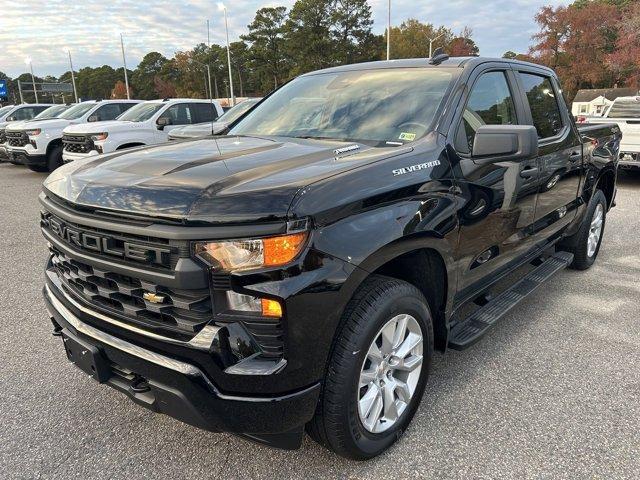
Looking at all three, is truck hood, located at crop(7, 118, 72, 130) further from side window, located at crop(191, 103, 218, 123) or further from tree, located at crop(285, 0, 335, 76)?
tree, located at crop(285, 0, 335, 76)

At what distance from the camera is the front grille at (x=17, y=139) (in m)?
11.9

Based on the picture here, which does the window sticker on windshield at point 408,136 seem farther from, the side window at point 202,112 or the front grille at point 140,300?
the side window at point 202,112

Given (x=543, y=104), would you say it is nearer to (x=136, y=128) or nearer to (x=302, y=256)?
(x=302, y=256)

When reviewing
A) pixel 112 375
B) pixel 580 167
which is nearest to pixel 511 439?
pixel 112 375

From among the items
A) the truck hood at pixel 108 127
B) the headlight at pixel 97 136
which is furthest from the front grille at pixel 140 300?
the truck hood at pixel 108 127

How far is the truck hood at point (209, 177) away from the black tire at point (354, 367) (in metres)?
0.56

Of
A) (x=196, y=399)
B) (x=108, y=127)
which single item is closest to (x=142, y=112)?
(x=108, y=127)

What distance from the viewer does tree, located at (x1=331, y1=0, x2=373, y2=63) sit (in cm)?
5841

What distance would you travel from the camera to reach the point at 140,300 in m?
2.00

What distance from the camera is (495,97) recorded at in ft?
10.6

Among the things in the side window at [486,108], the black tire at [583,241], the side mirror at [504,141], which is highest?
the side window at [486,108]

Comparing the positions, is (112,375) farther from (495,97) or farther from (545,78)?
(545,78)

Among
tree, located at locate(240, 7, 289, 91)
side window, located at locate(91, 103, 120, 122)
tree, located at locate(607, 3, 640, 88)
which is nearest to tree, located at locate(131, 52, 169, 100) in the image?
tree, located at locate(240, 7, 289, 91)

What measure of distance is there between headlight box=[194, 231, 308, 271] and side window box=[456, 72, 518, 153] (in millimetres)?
1342
